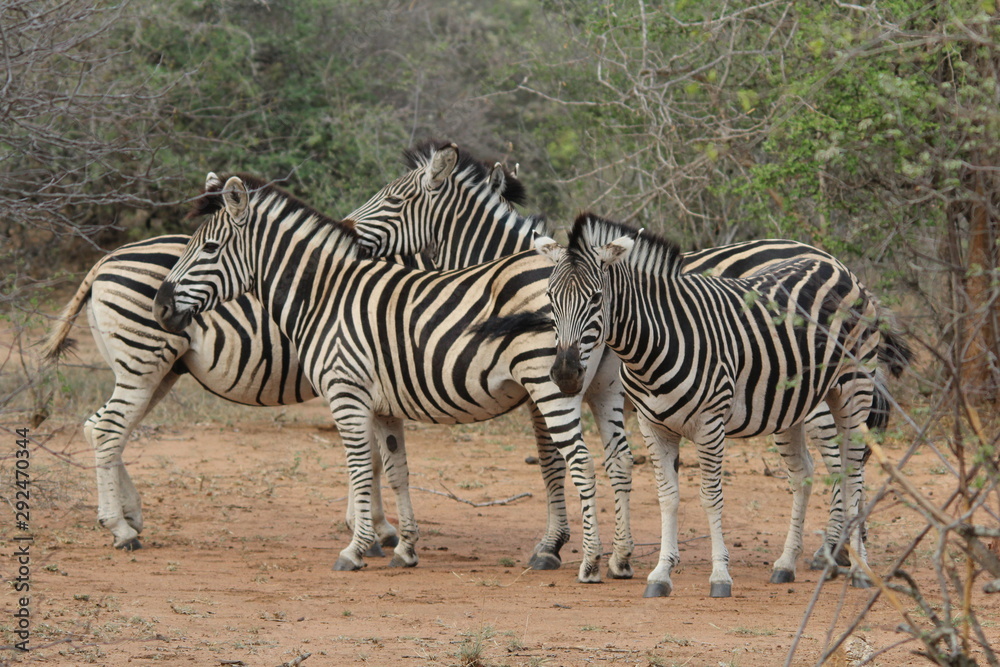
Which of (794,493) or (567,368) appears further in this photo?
(794,493)

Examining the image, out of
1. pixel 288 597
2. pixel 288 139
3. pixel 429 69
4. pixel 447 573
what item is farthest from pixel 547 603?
pixel 429 69

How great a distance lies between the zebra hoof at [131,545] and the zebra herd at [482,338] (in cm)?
2

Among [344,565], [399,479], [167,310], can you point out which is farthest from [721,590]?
[167,310]

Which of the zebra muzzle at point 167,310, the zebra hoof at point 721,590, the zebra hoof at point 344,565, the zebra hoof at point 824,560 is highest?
the zebra muzzle at point 167,310

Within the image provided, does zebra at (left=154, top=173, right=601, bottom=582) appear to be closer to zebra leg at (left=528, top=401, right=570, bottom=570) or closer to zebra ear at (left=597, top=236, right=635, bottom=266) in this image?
zebra leg at (left=528, top=401, right=570, bottom=570)

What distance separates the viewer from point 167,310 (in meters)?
7.16

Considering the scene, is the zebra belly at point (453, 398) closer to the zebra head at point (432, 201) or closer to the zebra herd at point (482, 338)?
the zebra herd at point (482, 338)

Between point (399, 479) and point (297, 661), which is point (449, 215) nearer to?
point (399, 479)

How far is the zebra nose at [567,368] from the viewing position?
577 centimetres

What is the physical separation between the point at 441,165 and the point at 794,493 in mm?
3442

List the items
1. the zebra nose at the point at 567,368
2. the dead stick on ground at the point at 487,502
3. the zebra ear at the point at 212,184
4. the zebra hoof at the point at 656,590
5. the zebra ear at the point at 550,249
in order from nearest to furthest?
the zebra nose at the point at 567,368, the zebra ear at the point at 550,249, the zebra hoof at the point at 656,590, the zebra ear at the point at 212,184, the dead stick on ground at the point at 487,502

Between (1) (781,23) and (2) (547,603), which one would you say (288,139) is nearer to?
(1) (781,23)

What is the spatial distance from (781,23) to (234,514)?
21.3 ft

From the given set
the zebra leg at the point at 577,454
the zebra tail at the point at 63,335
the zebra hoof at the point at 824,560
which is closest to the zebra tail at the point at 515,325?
the zebra leg at the point at 577,454
